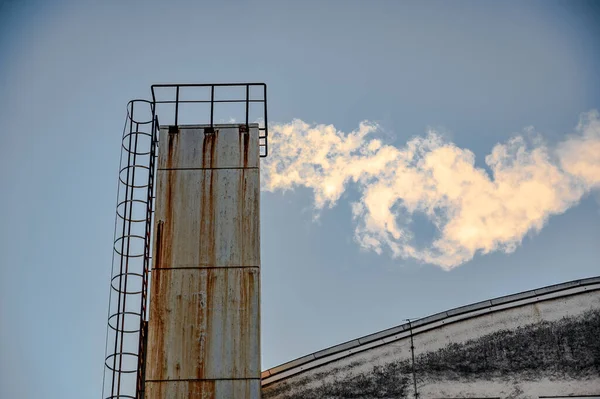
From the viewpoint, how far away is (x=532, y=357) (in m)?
13.4

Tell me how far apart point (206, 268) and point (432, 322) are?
13.0ft

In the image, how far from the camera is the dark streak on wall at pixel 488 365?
1327 centimetres

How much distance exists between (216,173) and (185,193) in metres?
0.66

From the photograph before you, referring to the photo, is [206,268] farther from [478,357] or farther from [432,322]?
[478,357]

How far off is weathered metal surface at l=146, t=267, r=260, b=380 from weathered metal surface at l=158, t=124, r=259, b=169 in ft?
6.70

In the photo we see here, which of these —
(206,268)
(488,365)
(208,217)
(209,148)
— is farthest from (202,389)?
(488,365)

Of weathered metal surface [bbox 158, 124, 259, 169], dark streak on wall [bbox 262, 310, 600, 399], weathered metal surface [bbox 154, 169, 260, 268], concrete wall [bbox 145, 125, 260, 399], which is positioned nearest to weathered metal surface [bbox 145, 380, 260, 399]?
concrete wall [bbox 145, 125, 260, 399]

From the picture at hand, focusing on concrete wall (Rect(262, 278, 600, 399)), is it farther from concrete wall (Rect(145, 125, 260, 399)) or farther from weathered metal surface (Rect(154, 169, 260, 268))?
weathered metal surface (Rect(154, 169, 260, 268))

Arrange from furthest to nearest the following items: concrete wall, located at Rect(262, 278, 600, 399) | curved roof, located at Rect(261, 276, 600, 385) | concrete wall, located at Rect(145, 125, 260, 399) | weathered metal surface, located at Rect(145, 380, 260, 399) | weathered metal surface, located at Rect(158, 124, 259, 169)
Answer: weathered metal surface, located at Rect(158, 124, 259, 169), curved roof, located at Rect(261, 276, 600, 385), concrete wall, located at Rect(262, 278, 600, 399), concrete wall, located at Rect(145, 125, 260, 399), weathered metal surface, located at Rect(145, 380, 260, 399)

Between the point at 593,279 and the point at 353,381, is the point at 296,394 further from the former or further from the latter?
the point at 593,279

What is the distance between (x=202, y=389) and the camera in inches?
504

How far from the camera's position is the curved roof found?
13672 mm

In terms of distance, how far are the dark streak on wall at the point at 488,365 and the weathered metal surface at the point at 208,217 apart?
236 centimetres

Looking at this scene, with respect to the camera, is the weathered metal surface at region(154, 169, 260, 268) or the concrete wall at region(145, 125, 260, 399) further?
the weathered metal surface at region(154, 169, 260, 268)
